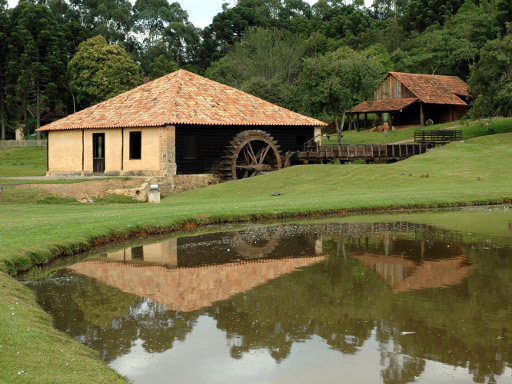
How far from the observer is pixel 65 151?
4028 centimetres

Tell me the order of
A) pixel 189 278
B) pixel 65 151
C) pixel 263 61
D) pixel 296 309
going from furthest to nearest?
pixel 263 61 → pixel 65 151 → pixel 189 278 → pixel 296 309

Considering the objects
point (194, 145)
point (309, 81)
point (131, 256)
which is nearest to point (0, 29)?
point (309, 81)

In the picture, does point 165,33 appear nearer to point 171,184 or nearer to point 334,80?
point 334,80

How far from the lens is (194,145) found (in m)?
38.4

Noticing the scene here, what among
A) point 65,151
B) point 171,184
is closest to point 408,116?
point 171,184

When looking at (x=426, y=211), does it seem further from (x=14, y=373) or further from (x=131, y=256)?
(x=14, y=373)

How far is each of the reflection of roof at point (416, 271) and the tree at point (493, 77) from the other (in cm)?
3721

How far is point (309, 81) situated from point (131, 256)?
121 ft

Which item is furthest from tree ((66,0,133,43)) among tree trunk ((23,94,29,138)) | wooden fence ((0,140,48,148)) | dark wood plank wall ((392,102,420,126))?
dark wood plank wall ((392,102,420,126))

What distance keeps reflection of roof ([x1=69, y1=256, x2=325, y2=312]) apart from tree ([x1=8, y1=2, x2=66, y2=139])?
54775mm

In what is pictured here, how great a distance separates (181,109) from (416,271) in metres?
26.2

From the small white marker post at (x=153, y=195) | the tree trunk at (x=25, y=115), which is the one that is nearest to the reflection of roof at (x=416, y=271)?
the small white marker post at (x=153, y=195)

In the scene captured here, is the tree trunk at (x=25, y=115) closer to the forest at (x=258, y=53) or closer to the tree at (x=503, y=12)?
the forest at (x=258, y=53)

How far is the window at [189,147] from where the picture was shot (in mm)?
38000
